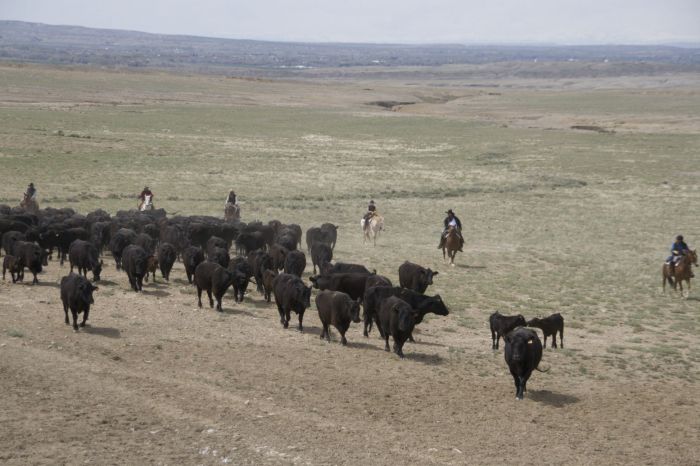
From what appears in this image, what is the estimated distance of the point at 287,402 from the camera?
39.7 ft

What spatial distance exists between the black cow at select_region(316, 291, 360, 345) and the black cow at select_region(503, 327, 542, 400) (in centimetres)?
304

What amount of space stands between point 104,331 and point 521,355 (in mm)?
6624

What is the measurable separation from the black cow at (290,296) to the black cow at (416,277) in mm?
3483

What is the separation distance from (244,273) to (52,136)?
40.3 metres

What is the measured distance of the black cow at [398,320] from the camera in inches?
576

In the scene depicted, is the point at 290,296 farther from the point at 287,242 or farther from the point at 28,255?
the point at 287,242

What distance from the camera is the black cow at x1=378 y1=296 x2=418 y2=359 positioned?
14.6m

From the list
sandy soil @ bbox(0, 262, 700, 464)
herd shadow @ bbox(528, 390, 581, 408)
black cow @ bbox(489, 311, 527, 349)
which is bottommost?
herd shadow @ bbox(528, 390, 581, 408)

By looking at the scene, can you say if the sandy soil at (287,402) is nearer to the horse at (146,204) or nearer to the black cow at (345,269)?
the black cow at (345,269)

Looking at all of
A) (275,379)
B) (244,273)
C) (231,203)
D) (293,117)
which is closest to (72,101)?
(293,117)

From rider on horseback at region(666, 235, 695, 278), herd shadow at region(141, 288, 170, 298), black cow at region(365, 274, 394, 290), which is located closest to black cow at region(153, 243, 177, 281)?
herd shadow at region(141, 288, 170, 298)

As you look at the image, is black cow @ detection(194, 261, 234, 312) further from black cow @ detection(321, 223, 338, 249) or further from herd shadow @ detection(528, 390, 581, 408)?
black cow @ detection(321, 223, 338, 249)

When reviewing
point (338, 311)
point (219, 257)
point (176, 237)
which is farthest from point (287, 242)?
point (338, 311)

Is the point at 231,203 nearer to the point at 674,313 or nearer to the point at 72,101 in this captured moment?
the point at 674,313
